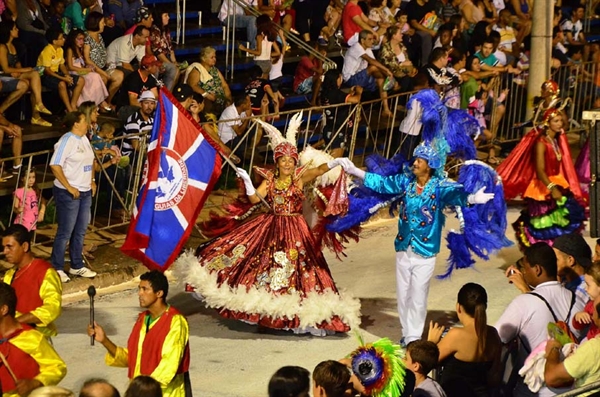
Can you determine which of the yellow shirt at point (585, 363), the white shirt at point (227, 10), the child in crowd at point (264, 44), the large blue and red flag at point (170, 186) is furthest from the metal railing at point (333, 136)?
the yellow shirt at point (585, 363)

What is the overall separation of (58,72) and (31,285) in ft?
22.5

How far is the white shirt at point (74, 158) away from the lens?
13.0 meters

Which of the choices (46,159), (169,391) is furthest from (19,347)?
(46,159)

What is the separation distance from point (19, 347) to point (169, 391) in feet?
3.44

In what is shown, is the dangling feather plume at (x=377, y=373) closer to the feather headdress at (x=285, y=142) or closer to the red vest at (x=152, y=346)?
the red vest at (x=152, y=346)

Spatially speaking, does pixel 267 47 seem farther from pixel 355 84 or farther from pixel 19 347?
pixel 19 347

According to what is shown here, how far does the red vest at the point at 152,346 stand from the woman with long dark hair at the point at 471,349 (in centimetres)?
177

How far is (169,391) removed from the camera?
29.0 feet

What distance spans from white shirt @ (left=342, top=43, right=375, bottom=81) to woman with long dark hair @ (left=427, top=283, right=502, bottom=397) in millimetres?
9666

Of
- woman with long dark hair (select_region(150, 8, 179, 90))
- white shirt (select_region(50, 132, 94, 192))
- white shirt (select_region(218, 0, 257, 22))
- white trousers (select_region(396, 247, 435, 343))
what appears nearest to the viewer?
white trousers (select_region(396, 247, 435, 343))

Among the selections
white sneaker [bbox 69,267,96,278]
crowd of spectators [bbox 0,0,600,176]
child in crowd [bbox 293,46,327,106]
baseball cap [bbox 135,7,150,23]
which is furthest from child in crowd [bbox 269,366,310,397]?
child in crowd [bbox 293,46,327,106]

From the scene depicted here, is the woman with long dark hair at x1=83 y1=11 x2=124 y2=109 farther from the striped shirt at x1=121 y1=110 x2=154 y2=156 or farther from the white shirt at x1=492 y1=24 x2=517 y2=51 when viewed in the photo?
the white shirt at x1=492 y1=24 x2=517 y2=51

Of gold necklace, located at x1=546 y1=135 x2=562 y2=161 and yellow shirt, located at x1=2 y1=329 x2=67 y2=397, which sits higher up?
gold necklace, located at x1=546 y1=135 x2=562 y2=161

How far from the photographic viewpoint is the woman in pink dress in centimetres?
1590
